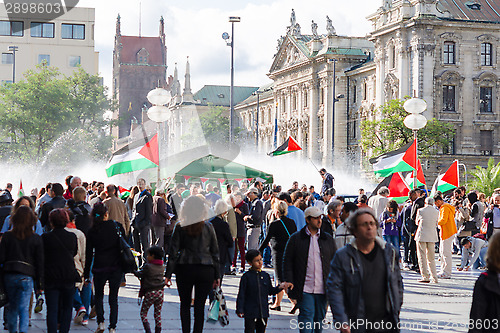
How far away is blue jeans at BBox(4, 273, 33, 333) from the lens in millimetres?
8984

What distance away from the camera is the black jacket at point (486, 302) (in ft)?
19.4

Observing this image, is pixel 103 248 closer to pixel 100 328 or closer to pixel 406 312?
pixel 100 328

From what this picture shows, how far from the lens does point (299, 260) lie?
30.2 feet

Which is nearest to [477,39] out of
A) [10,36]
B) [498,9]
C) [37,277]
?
[498,9]

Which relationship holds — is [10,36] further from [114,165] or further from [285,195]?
[285,195]

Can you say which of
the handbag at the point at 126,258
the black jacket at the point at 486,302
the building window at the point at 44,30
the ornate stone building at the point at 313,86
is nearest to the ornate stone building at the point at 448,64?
the ornate stone building at the point at 313,86

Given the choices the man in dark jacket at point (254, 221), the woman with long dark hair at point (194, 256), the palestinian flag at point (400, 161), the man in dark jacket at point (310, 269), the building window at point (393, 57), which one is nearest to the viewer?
the man in dark jacket at point (310, 269)

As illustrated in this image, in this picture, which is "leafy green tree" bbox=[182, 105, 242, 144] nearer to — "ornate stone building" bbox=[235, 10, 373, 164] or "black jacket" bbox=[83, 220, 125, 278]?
"ornate stone building" bbox=[235, 10, 373, 164]

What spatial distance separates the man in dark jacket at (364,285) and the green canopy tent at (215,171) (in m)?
25.0

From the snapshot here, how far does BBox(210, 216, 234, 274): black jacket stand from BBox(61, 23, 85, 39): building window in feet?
282

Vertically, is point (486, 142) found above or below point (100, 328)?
above

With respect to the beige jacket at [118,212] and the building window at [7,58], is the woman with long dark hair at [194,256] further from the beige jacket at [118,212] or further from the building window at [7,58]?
the building window at [7,58]

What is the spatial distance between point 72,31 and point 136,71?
197ft

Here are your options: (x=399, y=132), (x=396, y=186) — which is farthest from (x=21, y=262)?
(x=399, y=132)
